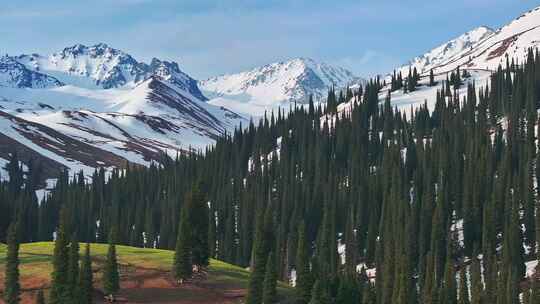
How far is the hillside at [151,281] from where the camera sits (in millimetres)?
89000

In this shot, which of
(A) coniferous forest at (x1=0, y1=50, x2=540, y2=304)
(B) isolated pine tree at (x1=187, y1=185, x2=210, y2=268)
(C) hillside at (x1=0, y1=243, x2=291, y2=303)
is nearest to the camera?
(C) hillside at (x1=0, y1=243, x2=291, y2=303)

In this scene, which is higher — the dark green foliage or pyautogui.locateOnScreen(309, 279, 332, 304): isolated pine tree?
the dark green foliage

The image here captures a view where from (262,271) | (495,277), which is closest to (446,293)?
(495,277)

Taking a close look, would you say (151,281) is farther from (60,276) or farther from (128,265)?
(60,276)

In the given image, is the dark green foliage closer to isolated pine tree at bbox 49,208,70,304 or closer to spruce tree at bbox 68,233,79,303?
spruce tree at bbox 68,233,79,303

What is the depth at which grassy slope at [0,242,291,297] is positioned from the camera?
305 ft

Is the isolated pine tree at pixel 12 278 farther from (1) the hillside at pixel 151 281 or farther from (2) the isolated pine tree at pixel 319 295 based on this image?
(2) the isolated pine tree at pixel 319 295

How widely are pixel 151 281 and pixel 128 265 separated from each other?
6051 mm

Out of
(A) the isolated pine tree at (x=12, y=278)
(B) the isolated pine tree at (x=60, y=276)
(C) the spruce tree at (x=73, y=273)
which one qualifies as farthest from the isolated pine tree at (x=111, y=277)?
(A) the isolated pine tree at (x=12, y=278)

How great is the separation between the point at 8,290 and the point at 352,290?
151 feet

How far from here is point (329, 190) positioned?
18412 centimetres

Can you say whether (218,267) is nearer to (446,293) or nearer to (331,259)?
(446,293)

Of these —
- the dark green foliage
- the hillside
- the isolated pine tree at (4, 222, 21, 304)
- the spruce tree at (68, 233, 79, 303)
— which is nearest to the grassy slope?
the hillside

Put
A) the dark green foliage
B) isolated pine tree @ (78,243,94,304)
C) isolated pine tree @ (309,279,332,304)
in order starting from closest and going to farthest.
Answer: isolated pine tree @ (78,243,94,304) < the dark green foliage < isolated pine tree @ (309,279,332,304)
